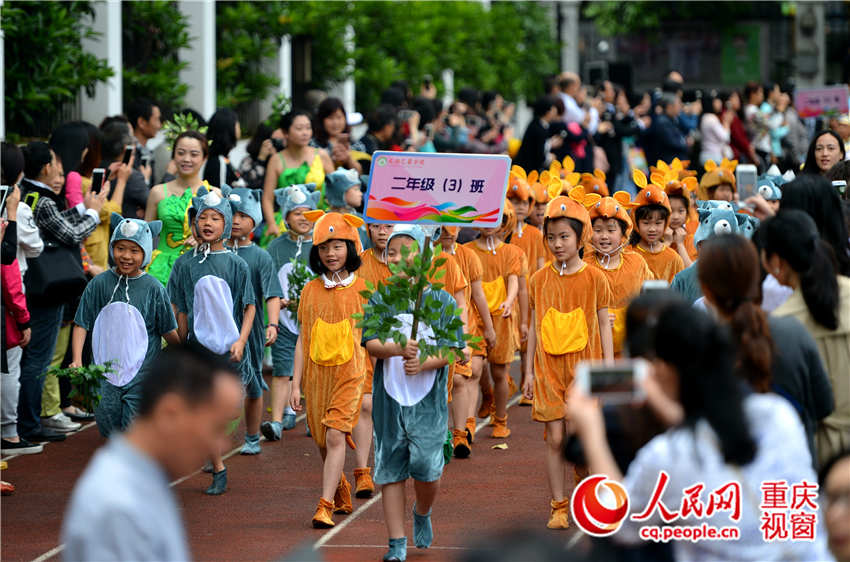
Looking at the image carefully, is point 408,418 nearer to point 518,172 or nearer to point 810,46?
point 518,172

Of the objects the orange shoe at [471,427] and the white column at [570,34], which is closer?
the orange shoe at [471,427]

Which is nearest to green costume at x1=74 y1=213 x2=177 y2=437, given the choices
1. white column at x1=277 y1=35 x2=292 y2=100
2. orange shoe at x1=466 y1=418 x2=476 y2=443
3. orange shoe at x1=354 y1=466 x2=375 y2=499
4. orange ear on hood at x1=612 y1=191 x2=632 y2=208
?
orange shoe at x1=354 y1=466 x2=375 y2=499

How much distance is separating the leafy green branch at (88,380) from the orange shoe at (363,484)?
157 cm

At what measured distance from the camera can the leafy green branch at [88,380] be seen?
344 inches

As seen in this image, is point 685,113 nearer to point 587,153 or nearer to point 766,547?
point 587,153

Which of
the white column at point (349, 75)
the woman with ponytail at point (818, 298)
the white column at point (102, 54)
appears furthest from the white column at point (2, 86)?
the woman with ponytail at point (818, 298)

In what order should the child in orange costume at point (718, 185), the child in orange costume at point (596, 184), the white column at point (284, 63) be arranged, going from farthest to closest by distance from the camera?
1. the white column at point (284, 63)
2. the child in orange costume at point (596, 184)
3. the child in orange costume at point (718, 185)

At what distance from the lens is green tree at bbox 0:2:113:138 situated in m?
14.8

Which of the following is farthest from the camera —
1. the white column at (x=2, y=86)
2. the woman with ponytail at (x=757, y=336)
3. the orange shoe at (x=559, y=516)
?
the white column at (x=2, y=86)

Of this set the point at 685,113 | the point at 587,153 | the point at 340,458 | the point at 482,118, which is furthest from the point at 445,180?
the point at 685,113

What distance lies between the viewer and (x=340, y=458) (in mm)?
8469

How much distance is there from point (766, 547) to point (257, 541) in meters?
4.16

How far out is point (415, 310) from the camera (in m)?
7.62

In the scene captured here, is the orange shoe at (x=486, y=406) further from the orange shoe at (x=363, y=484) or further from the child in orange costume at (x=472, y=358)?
the orange shoe at (x=363, y=484)
